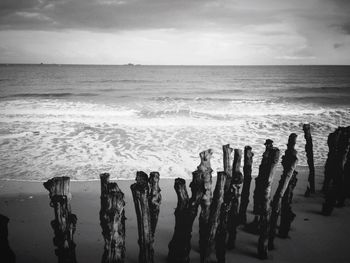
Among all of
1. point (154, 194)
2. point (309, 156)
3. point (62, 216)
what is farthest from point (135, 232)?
point (309, 156)

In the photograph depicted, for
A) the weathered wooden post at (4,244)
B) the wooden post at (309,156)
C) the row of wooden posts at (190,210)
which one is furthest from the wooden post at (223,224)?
the wooden post at (309,156)

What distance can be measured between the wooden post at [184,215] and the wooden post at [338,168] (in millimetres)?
3117

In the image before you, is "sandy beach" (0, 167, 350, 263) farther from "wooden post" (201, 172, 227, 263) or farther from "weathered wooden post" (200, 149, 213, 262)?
"weathered wooden post" (200, 149, 213, 262)

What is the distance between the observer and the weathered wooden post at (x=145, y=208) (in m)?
3.20

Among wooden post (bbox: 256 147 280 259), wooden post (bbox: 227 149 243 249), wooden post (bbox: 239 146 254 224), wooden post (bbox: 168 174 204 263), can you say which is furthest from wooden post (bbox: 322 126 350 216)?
wooden post (bbox: 168 174 204 263)

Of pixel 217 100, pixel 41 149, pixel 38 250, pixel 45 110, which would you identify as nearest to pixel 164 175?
pixel 38 250

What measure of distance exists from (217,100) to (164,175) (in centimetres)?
2186

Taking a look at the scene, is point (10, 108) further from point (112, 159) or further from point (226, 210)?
point (226, 210)

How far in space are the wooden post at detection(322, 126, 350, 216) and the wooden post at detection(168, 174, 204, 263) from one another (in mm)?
3117

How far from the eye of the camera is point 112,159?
920 cm

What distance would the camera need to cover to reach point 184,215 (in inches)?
140

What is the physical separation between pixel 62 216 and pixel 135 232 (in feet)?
7.14

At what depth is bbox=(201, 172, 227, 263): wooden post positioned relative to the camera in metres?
3.50

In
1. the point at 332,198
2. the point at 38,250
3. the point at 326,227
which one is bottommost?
the point at 38,250
